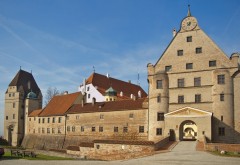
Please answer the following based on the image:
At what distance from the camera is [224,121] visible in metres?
40.2

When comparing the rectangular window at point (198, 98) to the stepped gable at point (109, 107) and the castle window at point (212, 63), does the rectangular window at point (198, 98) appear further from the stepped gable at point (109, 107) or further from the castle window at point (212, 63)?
the stepped gable at point (109, 107)

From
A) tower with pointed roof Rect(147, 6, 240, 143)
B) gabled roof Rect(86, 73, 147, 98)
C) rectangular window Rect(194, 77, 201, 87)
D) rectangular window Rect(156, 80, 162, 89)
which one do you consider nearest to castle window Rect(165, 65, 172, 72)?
tower with pointed roof Rect(147, 6, 240, 143)

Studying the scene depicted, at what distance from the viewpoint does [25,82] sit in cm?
7956

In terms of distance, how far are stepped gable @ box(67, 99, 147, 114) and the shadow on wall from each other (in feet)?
38.1

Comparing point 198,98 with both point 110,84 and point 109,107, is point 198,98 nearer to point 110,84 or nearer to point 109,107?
point 109,107

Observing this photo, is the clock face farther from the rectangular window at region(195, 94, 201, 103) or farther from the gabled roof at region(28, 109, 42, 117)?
the gabled roof at region(28, 109, 42, 117)

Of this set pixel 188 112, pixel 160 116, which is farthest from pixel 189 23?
pixel 160 116

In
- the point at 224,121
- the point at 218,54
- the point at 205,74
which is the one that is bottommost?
the point at 224,121

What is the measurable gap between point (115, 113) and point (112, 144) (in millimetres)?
13763

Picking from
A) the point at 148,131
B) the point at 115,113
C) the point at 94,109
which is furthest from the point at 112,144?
the point at 94,109

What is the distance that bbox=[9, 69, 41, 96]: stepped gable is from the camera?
256 feet

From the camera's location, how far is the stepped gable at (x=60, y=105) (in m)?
62.3

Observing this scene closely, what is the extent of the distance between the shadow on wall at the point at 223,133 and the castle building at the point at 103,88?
30097mm

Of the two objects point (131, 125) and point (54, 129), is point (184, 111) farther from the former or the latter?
point (54, 129)
